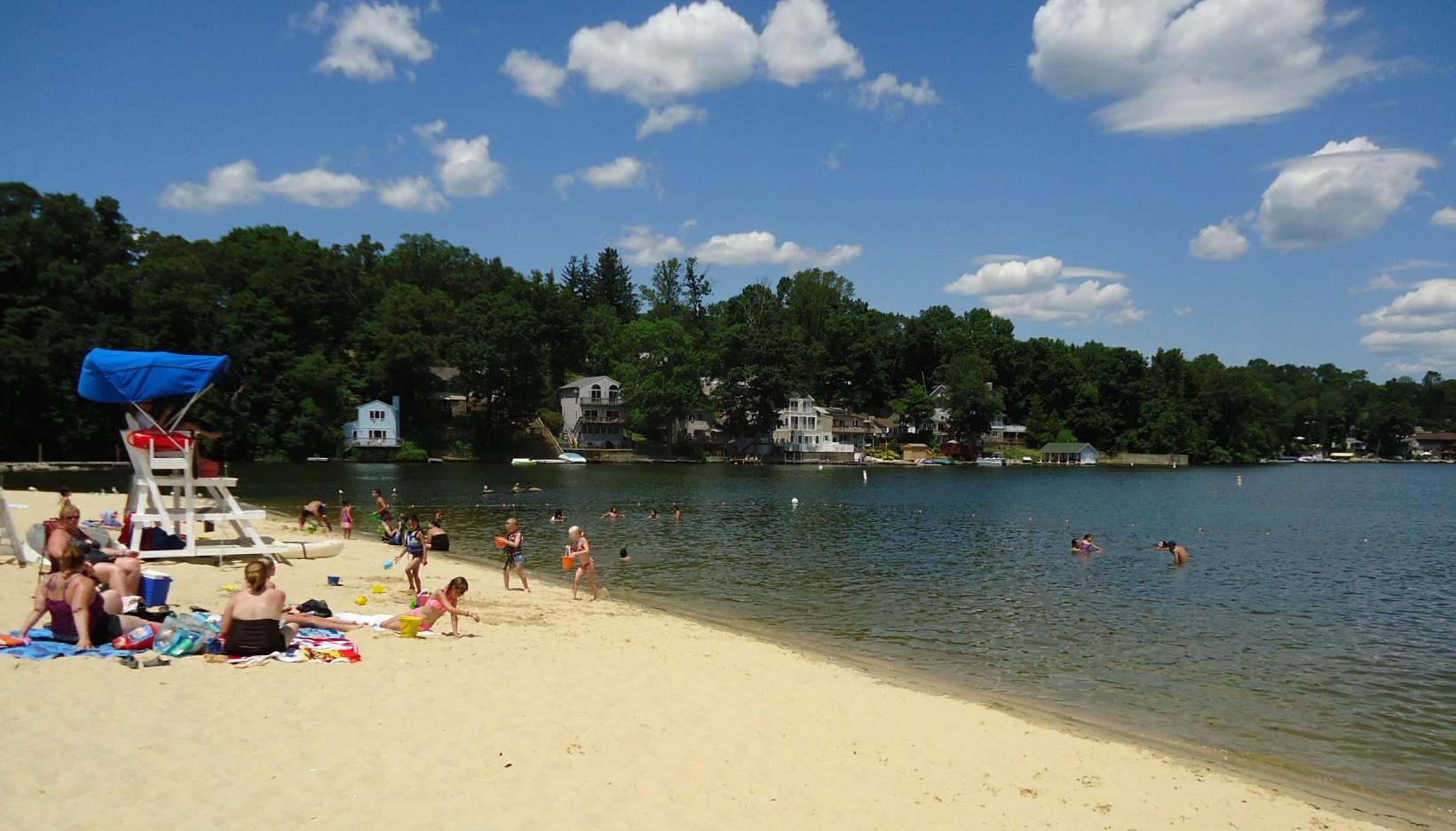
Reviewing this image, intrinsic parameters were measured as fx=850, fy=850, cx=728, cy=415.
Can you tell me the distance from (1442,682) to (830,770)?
1326cm

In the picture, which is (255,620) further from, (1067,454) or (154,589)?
(1067,454)

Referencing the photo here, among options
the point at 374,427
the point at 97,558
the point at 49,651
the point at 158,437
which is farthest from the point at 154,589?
the point at 374,427

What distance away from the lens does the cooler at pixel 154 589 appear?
12.5 meters

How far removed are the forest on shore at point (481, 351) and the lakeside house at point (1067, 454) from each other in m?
6.78

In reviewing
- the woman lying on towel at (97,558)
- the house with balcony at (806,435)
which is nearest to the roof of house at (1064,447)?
the house with balcony at (806,435)

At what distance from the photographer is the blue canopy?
16.9 metres

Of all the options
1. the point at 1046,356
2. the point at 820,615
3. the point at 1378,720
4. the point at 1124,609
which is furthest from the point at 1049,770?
the point at 1046,356

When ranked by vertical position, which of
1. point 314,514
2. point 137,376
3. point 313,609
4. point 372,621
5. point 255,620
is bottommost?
point 372,621

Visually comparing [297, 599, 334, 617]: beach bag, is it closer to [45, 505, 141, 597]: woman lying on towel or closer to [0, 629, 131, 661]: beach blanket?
[45, 505, 141, 597]: woman lying on towel

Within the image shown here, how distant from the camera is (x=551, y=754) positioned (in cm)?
834

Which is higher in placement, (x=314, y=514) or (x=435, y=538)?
(x=314, y=514)

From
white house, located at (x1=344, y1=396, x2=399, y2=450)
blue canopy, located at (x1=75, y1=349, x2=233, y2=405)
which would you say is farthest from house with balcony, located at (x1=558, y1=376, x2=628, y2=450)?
blue canopy, located at (x1=75, y1=349, x2=233, y2=405)

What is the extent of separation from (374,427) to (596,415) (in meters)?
26.4

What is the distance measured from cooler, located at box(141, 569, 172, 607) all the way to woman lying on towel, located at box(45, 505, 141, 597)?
25 cm
